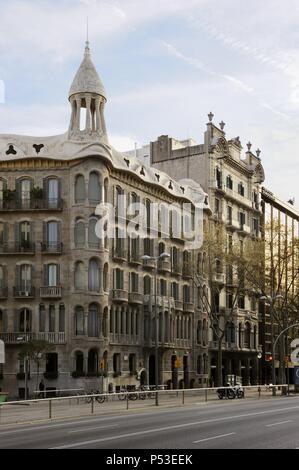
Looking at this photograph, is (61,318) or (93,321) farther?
(93,321)

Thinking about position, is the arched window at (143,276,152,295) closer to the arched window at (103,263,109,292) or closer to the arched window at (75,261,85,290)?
the arched window at (103,263,109,292)

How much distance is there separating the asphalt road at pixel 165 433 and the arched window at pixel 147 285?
108 ft

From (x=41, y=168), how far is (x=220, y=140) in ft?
83.3

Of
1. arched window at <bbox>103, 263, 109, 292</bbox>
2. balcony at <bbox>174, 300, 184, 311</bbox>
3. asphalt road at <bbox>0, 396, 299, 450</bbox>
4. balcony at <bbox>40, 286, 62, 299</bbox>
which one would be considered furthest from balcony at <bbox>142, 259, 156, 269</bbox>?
asphalt road at <bbox>0, 396, 299, 450</bbox>

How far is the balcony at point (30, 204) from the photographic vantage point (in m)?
56.4

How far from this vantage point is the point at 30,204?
186 feet

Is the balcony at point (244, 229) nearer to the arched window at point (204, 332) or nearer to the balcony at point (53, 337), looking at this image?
the arched window at point (204, 332)

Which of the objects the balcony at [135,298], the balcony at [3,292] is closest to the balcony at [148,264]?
the balcony at [135,298]

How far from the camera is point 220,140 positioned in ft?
251

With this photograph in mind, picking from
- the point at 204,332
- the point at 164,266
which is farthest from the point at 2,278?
the point at 204,332

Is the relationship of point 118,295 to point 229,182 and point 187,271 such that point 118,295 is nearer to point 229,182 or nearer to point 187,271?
point 187,271

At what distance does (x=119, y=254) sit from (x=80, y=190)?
20.1 feet
